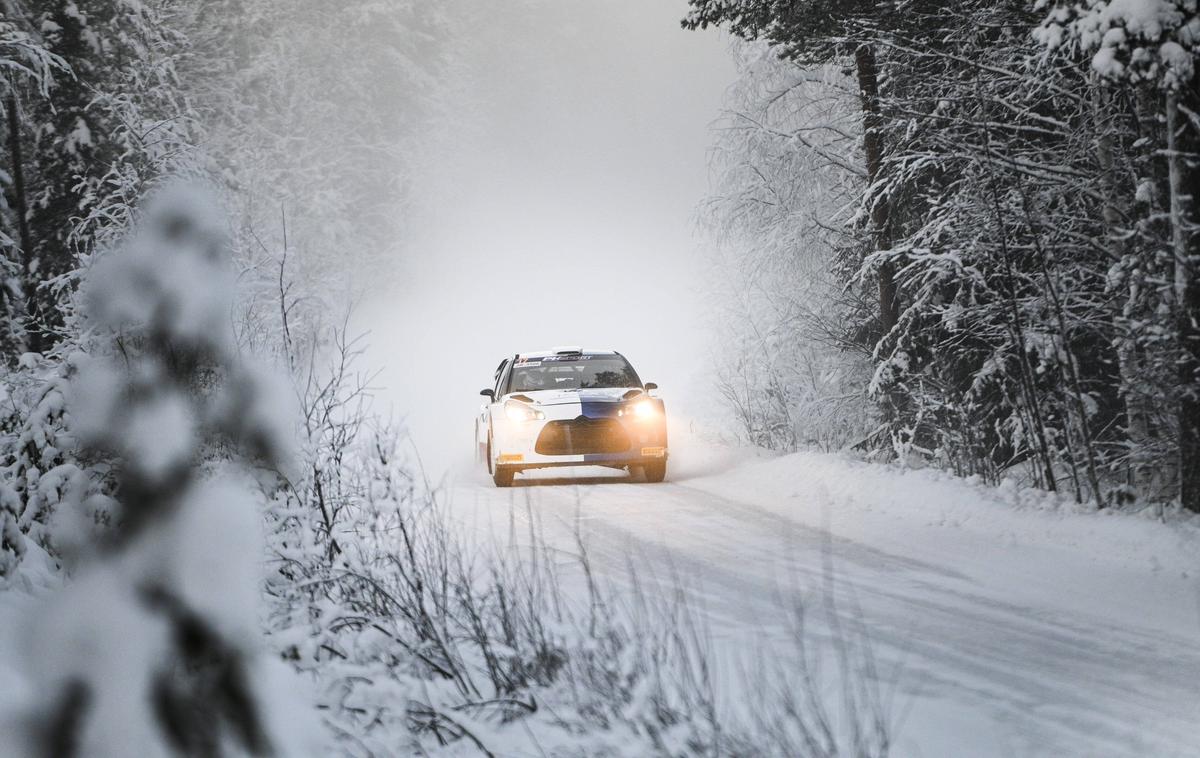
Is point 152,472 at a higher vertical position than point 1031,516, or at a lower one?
higher

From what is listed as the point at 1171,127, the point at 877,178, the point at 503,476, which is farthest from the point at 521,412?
the point at 1171,127

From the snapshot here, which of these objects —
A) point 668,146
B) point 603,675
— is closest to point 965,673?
point 603,675

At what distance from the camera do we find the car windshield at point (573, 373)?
14.1 metres

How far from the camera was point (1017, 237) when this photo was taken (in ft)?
34.9

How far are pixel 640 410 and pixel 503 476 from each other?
2.03m

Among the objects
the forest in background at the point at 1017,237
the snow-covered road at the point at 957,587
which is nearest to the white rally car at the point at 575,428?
the snow-covered road at the point at 957,587

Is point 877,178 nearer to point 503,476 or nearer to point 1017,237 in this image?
point 1017,237

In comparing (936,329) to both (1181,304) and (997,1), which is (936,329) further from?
(1181,304)

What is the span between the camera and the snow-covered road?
409 centimetres

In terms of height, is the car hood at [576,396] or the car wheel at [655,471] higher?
the car hood at [576,396]

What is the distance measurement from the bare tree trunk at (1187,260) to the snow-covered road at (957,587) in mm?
728

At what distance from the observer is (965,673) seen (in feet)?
15.4

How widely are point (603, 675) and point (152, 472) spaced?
2.35 metres

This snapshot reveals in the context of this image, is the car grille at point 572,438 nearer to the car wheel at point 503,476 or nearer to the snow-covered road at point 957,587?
the car wheel at point 503,476
